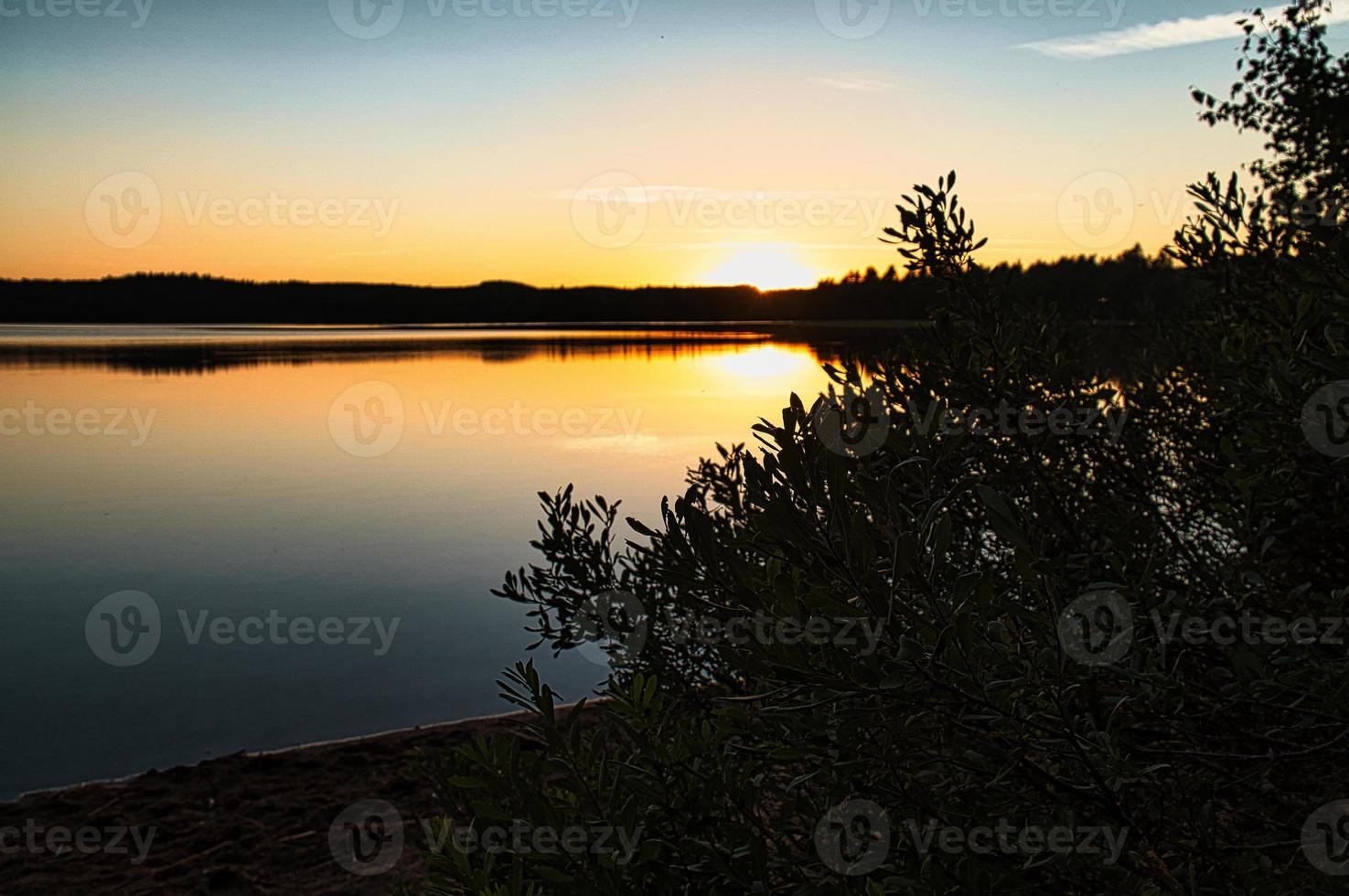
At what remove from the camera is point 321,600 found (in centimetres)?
1173

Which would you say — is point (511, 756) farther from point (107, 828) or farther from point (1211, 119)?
point (1211, 119)

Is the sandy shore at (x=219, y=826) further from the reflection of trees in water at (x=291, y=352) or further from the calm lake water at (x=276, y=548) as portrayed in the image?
the reflection of trees in water at (x=291, y=352)

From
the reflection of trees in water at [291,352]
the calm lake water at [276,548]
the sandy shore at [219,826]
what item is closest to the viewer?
the sandy shore at [219,826]

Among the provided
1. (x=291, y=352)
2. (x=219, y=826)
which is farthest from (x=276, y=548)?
(x=291, y=352)

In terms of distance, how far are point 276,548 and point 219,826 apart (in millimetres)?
8157

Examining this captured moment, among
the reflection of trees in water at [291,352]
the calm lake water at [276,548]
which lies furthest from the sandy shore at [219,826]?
the reflection of trees in water at [291,352]

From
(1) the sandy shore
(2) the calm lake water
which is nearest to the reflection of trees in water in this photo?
(2) the calm lake water

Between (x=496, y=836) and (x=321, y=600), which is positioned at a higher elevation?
(x=496, y=836)

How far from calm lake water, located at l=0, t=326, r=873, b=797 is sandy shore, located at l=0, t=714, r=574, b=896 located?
72 centimetres

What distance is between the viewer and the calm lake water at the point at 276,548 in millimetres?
8805

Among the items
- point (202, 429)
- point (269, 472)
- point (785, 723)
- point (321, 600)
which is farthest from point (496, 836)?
point (202, 429)

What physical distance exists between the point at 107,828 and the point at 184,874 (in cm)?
107

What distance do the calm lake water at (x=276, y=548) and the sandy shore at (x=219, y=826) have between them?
72 centimetres

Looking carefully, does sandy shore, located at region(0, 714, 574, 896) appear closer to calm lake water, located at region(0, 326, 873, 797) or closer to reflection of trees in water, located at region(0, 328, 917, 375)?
calm lake water, located at region(0, 326, 873, 797)
